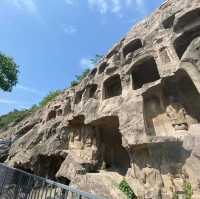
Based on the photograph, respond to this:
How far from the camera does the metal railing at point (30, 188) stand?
3.30m

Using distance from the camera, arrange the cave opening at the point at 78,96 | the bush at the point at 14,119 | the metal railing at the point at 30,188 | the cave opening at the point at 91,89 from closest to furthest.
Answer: the metal railing at the point at 30,188, the cave opening at the point at 91,89, the cave opening at the point at 78,96, the bush at the point at 14,119

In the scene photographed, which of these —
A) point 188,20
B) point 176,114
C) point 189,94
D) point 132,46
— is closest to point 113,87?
point 132,46

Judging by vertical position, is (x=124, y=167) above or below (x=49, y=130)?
below

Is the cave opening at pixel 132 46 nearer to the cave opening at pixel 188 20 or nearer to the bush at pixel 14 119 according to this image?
the cave opening at pixel 188 20

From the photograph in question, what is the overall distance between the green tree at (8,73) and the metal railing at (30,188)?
A: 25.6 ft

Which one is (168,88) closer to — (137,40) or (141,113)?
(141,113)

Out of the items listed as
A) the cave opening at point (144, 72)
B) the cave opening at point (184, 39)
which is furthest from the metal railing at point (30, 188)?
the cave opening at point (184, 39)

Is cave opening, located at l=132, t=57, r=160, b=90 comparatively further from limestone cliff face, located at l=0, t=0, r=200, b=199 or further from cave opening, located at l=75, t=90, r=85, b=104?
cave opening, located at l=75, t=90, r=85, b=104

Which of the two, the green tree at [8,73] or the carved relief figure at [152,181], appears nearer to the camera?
the carved relief figure at [152,181]

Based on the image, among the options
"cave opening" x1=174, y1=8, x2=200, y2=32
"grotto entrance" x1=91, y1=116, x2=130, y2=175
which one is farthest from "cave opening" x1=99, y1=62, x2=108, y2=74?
"cave opening" x1=174, y1=8, x2=200, y2=32

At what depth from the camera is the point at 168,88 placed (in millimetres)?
9141

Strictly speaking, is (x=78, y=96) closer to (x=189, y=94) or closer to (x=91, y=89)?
(x=91, y=89)

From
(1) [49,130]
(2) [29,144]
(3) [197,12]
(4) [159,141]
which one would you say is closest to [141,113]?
(4) [159,141]

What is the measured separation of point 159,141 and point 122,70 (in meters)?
4.95
